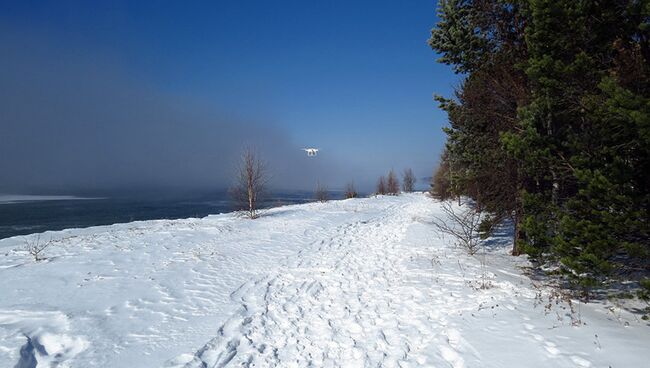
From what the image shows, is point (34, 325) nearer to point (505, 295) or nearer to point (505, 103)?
point (505, 295)

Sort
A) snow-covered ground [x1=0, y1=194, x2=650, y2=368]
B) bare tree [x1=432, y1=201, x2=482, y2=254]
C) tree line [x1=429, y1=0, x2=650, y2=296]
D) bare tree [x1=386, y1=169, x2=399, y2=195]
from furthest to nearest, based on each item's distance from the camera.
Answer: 1. bare tree [x1=386, y1=169, x2=399, y2=195]
2. bare tree [x1=432, y1=201, x2=482, y2=254]
3. snow-covered ground [x1=0, y1=194, x2=650, y2=368]
4. tree line [x1=429, y1=0, x2=650, y2=296]

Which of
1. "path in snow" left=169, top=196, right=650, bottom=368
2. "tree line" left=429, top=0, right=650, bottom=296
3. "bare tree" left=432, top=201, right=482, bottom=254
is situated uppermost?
"tree line" left=429, top=0, right=650, bottom=296

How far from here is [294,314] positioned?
267 inches

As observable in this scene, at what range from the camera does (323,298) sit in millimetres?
7688

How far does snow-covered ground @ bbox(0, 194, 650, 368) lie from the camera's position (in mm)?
4957

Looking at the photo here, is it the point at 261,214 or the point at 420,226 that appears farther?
the point at 261,214

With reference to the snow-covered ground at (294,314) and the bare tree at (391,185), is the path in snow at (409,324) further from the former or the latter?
the bare tree at (391,185)

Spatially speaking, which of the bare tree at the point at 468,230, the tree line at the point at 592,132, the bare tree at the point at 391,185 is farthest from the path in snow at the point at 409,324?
the bare tree at the point at 391,185

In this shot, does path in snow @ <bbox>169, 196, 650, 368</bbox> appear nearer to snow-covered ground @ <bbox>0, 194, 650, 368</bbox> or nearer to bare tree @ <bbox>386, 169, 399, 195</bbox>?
snow-covered ground @ <bbox>0, 194, 650, 368</bbox>

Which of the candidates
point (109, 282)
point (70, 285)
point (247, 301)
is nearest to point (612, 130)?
point (247, 301)

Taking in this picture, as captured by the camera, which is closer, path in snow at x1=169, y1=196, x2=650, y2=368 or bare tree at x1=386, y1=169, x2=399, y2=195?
path in snow at x1=169, y1=196, x2=650, y2=368

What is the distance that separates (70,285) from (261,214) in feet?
53.6

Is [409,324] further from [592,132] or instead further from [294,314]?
[592,132]

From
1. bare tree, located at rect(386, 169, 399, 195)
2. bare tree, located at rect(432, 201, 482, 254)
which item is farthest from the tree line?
bare tree, located at rect(386, 169, 399, 195)
